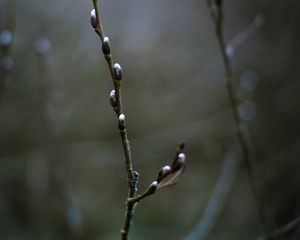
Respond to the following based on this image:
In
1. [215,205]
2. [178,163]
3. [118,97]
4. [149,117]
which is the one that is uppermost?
[149,117]

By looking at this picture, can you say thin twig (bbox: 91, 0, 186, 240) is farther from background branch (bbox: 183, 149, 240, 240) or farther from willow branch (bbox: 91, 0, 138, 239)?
background branch (bbox: 183, 149, 240, 240)

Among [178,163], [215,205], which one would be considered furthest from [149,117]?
[178,163]

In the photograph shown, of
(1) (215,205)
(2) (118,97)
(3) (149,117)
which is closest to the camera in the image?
(2) (118,97)

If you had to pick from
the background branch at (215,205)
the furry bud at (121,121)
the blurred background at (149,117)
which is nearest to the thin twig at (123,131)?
the furry bud at (121,121)

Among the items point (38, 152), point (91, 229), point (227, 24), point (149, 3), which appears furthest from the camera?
point (227, 24)

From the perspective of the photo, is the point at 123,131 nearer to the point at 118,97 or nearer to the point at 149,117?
the point at 118,97

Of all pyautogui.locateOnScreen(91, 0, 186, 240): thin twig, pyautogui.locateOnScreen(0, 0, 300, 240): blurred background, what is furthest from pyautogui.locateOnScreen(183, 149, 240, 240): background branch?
pyautogui.locateOnScreen(91, 0, 186, 240): thin twig

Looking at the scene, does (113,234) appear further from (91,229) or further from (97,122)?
(97,122)

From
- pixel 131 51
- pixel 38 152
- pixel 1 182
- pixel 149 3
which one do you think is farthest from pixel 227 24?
pixel 1 182

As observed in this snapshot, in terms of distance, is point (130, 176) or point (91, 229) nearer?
point (130, 176)
